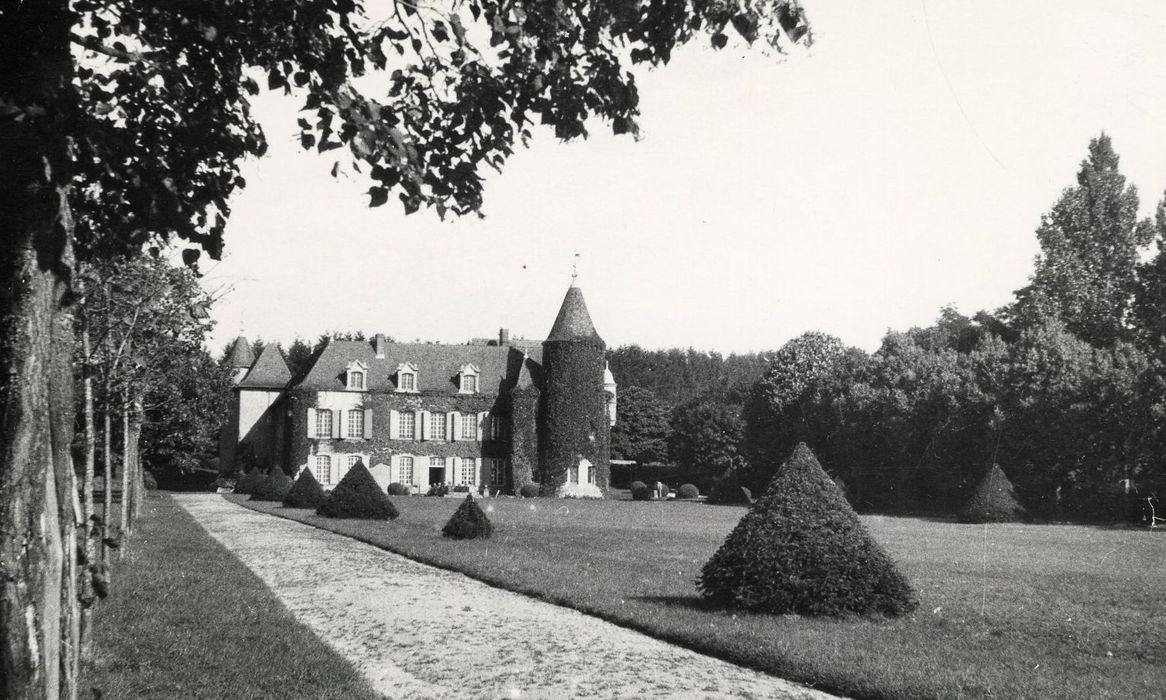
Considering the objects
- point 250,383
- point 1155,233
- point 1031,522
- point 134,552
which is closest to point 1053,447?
point 1031,522

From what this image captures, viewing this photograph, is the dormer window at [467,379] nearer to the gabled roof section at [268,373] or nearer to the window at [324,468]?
the window at [324,468]

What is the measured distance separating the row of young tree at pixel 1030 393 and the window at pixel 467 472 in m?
13.6

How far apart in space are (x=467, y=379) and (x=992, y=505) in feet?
95.1

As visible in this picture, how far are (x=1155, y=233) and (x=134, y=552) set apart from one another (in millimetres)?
42135

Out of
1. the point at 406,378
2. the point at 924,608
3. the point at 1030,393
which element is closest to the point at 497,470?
the point at 406,378

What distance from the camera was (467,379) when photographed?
2073 inches

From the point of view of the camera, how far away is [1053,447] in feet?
115

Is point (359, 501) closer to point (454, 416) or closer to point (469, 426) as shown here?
point (454, 416)

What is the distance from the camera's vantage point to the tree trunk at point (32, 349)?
3.47 meters

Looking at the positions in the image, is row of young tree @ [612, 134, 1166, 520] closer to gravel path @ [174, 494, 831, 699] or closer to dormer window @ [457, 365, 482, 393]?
dormer window @ [457, 365, 482, 393]

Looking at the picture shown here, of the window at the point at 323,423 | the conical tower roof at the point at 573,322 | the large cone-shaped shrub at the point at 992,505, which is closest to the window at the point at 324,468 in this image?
the window at the point at 323,423

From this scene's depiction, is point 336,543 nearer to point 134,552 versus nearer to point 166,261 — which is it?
point 134,552

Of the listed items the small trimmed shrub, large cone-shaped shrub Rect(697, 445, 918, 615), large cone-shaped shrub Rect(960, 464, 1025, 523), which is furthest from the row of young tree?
large cone-shaped shrub Rect(697, 445, 918, 615)

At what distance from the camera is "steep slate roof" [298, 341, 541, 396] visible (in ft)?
166
